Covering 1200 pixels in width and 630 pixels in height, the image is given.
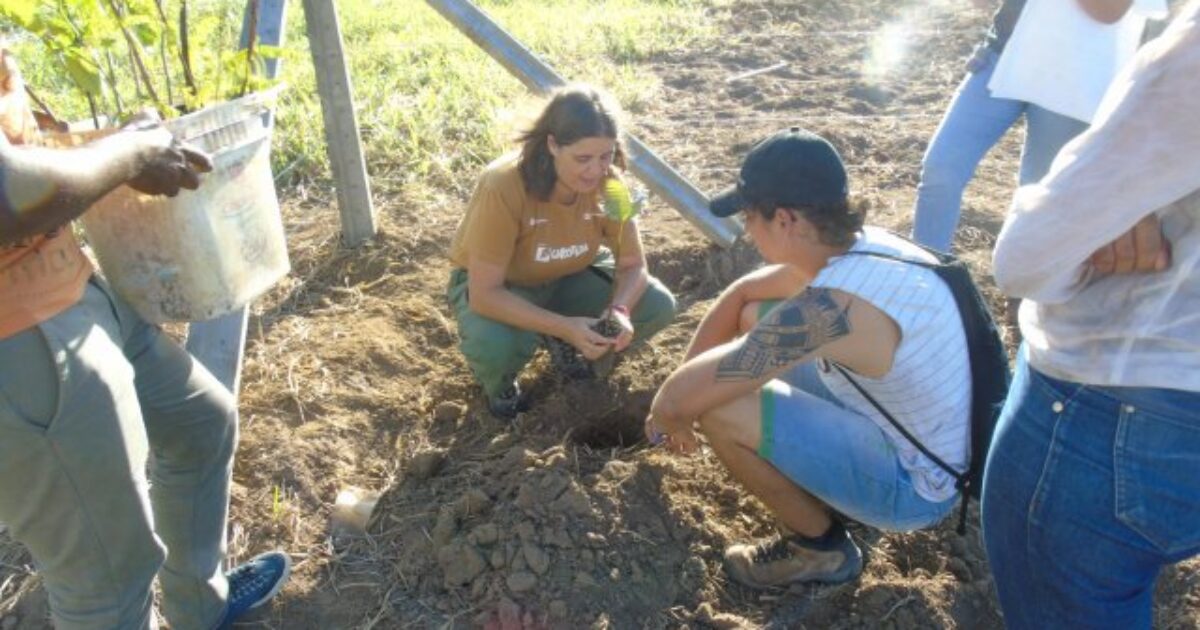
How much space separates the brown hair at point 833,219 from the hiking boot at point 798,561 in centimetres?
78

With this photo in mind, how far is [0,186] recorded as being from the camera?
144cm

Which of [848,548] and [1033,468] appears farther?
[848,548]

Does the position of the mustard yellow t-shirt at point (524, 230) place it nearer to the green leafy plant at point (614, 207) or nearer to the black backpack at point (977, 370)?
the green leafy plant at point (614, 207)

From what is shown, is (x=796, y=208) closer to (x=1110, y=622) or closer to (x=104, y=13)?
(x=1110, y=622)

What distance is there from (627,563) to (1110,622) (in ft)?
3.97

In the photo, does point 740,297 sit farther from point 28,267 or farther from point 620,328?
point 28,267

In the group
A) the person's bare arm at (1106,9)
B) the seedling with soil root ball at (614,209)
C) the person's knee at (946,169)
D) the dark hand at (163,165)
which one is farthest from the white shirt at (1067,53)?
the dark hand at (163,165)

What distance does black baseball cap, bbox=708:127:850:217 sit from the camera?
2.36 meters

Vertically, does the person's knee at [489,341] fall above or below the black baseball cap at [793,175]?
below

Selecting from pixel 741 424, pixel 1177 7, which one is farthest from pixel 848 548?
pixel 1177 7

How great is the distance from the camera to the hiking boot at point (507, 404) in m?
3.45

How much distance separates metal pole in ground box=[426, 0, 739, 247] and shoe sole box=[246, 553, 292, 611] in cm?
212

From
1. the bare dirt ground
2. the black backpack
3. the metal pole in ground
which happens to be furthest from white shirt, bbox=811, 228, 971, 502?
the metal pole in ground

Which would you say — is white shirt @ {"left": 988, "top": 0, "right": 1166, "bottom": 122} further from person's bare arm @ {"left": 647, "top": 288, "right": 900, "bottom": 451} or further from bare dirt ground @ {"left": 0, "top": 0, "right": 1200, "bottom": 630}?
person's bare arm @ {"left": 647, "top": 288, "right": 900, "bottom": 451}
